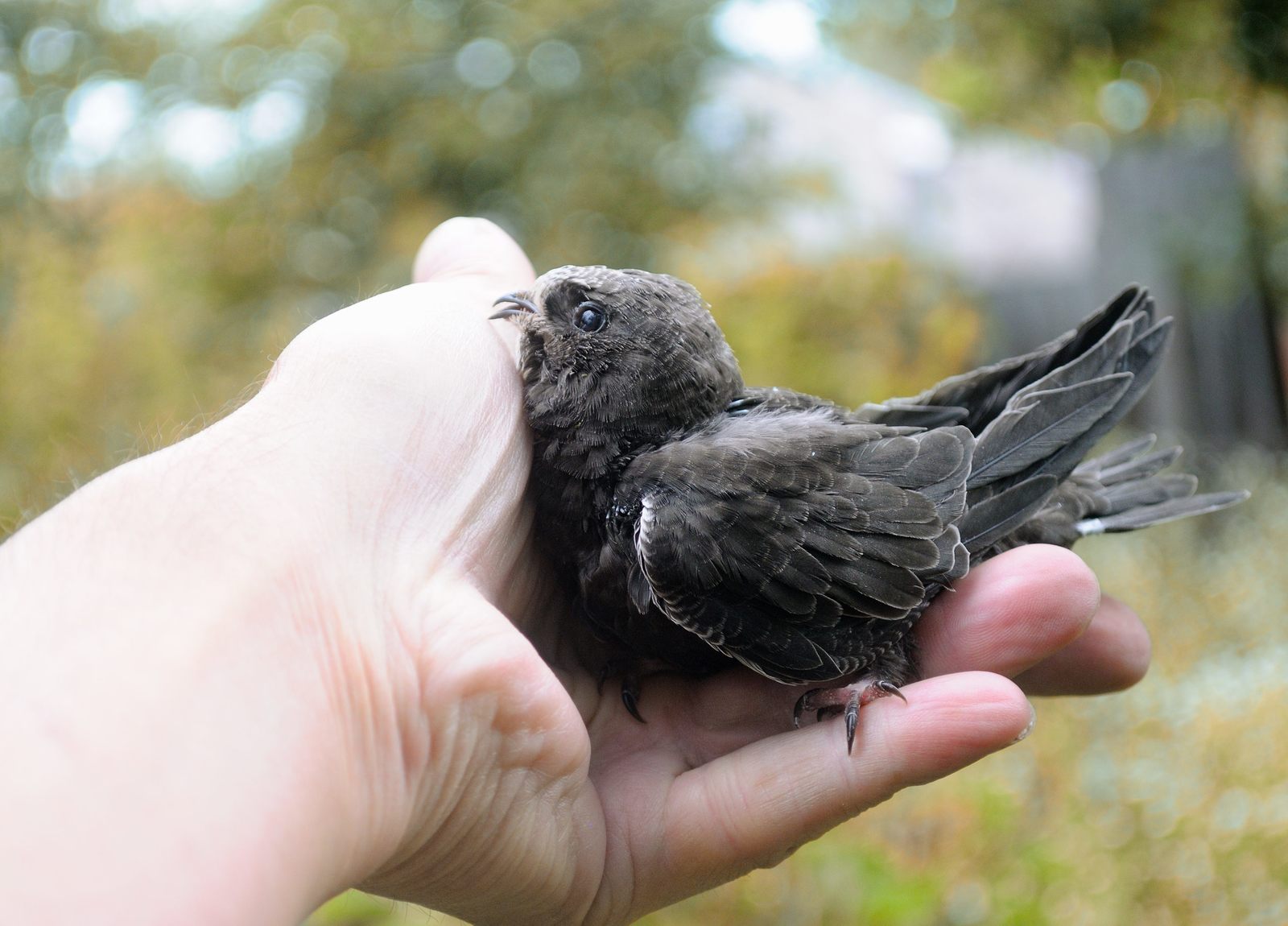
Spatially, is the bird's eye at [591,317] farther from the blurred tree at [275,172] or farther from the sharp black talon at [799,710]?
the blurred tree at [275,172]

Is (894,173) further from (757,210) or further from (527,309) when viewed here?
(527,309)

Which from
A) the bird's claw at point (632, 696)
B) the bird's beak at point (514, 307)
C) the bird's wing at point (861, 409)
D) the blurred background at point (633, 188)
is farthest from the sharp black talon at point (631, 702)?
the blurred background at point (633, 188)

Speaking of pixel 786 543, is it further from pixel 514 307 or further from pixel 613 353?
pixel 514 307

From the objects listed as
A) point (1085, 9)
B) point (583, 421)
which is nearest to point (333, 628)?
point (583, 421)

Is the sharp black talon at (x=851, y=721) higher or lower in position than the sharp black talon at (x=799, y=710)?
higher

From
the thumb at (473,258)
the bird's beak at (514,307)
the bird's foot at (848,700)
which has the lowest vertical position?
the bird's foot at (848,700)
